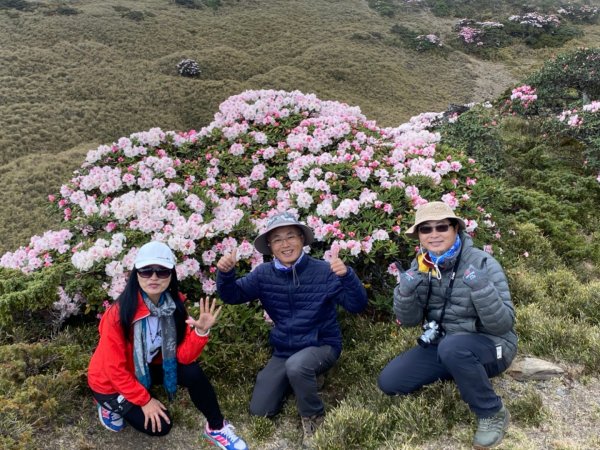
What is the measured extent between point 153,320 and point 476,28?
35679 millimetres

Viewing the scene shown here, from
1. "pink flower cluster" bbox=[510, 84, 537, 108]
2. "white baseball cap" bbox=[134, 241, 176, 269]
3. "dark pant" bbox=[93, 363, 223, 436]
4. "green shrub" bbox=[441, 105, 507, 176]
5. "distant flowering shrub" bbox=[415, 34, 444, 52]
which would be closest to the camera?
"white baseball cap" bbox=[134, 241, 176, 269]

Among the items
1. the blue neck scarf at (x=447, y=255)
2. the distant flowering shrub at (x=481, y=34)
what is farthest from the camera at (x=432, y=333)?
the distant flowering shrub at (x=481, y=34)

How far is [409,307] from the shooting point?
3123mm

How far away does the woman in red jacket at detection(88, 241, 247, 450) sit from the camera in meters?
3.02

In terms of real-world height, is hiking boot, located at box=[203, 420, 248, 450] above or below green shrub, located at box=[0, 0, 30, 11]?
below

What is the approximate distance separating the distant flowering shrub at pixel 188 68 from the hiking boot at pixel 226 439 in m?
21.2

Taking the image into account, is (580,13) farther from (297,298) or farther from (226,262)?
(226,262)

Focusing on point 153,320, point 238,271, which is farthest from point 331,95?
point 153,320

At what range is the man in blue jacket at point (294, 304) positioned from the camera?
3.36 metres

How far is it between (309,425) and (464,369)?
124 cm

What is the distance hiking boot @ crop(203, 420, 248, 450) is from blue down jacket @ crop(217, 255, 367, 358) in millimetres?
736

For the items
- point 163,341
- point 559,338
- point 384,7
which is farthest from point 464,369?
point 384,7

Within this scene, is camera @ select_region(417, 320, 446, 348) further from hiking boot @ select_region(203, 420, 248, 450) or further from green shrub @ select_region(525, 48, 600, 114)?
green shrub @ select_region(525, 48, 600, 114)

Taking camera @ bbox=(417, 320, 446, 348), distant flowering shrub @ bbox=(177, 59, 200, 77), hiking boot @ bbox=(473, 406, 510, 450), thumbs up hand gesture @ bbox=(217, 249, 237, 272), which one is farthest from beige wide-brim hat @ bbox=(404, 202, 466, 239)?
distant flowering shrub @ bbox=(177, 59, 200, 77)
